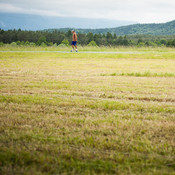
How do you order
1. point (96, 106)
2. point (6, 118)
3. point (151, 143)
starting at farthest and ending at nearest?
point (96, 106) → point (6, 118) → point (151, 143)

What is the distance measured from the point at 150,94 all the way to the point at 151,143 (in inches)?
148

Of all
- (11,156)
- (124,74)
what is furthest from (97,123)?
(124,74)

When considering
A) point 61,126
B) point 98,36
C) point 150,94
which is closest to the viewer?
point 61,126

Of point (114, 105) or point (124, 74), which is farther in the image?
point (124, 74)

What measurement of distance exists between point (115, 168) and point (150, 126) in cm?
157

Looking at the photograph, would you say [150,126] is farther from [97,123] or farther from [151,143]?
[97,123]

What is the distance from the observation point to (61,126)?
379 cm

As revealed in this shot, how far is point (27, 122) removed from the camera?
3959 millimetres

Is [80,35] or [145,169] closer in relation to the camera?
[145,169]

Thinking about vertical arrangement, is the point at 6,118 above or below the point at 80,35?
below

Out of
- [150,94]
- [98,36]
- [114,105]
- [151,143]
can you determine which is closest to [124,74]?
[150,94]

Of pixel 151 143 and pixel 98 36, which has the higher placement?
pixel 98 36

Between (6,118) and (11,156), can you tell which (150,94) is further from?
(11,156)

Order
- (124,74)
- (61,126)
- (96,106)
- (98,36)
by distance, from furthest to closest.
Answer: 1. (98,36)
2. (124,74)
3. (96,106)
4. (61,126)
